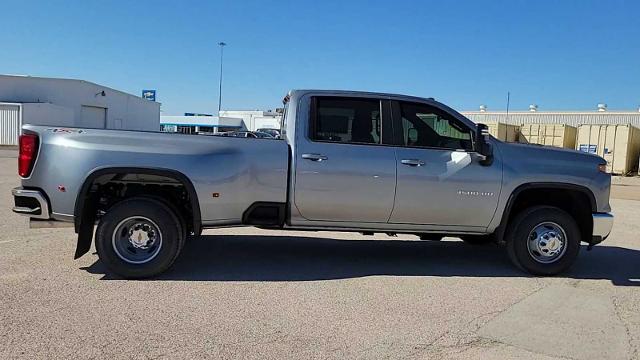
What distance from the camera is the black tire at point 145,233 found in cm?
553

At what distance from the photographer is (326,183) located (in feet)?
19.1

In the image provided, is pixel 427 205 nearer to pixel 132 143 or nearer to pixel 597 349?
pixel 597 349

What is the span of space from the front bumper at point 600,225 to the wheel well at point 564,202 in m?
0.05

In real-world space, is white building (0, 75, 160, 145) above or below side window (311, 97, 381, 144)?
above

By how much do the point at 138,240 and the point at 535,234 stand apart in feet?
14.4

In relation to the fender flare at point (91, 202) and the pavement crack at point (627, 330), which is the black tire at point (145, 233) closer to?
the fender flare at point (91, 202)

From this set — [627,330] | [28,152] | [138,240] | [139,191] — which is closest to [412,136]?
[627,330]

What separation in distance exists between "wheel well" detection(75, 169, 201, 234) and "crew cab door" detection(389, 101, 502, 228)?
7.31 feet

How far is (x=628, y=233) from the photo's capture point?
32.4 ft

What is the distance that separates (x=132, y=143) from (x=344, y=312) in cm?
268

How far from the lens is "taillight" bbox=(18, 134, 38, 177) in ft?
17.8

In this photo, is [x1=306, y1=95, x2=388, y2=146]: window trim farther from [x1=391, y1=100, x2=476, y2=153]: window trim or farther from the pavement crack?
the pavement crack

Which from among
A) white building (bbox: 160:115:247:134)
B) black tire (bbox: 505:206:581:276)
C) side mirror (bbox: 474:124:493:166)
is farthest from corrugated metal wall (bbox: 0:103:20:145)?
black tire (bbox: 505:206:581:276)

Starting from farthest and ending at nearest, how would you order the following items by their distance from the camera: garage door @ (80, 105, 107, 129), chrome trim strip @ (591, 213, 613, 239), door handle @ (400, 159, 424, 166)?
garage door @ (80, 105, 107, 129), chrome trim strip @ (591, 213, 613, 239), door handle @ (400, 159, 424, 166)
